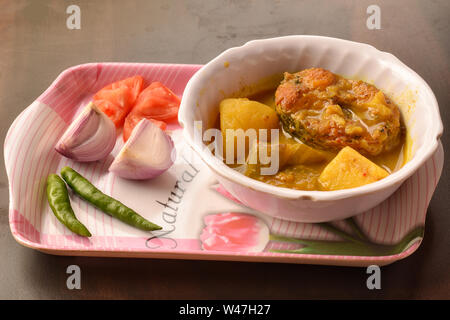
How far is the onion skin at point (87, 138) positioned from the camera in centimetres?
252

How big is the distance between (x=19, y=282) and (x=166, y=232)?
75 centimetres

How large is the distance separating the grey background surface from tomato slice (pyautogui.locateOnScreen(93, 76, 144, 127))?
701 mm

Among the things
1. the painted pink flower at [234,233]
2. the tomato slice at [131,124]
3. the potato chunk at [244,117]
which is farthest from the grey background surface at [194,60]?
the tomato slice at [131,124]

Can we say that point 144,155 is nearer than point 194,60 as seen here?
Yes

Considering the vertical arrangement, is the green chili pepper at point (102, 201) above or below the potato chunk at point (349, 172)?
below

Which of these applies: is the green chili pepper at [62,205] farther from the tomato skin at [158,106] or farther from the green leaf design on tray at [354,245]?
the green leaf design on tray at [354,245]

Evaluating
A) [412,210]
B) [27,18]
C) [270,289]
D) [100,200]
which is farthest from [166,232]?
[27,18]

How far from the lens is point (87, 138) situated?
252cm

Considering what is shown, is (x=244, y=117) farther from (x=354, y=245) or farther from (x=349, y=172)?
(x=354, y=245)

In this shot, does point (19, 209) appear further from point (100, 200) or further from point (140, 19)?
point (140, 19)

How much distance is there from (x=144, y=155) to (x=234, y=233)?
2.01ft

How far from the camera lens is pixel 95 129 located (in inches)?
101

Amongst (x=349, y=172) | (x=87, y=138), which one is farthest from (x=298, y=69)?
(x=87, y=138)

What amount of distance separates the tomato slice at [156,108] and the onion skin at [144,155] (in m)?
0.26
